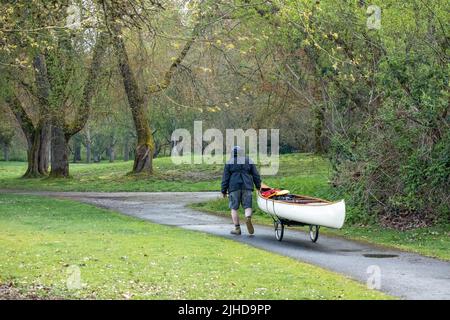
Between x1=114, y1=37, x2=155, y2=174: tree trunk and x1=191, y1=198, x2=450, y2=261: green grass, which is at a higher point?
x1=114, y1=37, x2=155, y2=174: tree trunk

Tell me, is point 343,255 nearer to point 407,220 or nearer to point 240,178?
point 240,178

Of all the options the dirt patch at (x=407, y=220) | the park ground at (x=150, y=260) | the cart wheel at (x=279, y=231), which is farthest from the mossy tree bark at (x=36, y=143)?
the cart wheel at (x=279, y=231)

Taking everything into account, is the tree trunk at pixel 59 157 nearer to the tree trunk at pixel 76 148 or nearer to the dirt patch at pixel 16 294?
the dirt patch at pixel 16 294

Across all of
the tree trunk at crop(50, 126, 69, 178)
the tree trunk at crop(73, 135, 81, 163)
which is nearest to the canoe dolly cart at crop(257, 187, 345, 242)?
the tree trunk at crop(50, 126, 69, 178)

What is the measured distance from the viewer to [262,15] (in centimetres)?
2420

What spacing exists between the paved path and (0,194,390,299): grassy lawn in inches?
22.8

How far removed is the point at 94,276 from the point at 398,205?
34.2 ft

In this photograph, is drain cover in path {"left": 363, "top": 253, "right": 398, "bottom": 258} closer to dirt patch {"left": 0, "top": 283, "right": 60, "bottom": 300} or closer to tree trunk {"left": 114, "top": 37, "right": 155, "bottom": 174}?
dirt patch {"left": 0, "top": 283, "right": 60, "bottom": 300}

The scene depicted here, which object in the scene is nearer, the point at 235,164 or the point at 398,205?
the point at 235,164

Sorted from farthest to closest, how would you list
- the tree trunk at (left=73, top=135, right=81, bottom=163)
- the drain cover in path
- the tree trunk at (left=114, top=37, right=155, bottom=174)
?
the tree trunk at (left=73, top=135, right=81, bottom=163) → the tree trunk at (left=114, top=37, right=155, bottom=174) → the drain cover in path

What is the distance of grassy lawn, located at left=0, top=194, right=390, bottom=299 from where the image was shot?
10.1m
